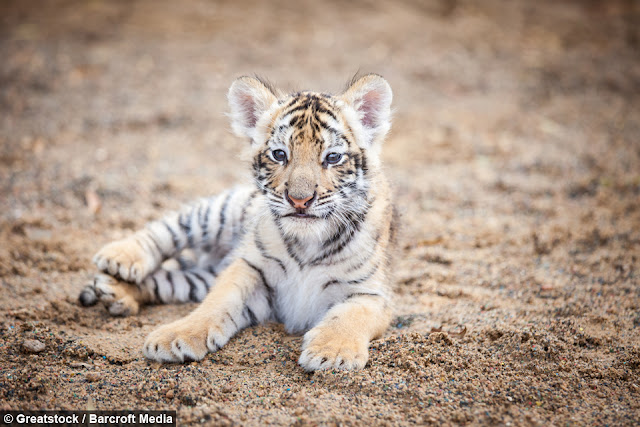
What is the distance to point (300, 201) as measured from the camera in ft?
9.45

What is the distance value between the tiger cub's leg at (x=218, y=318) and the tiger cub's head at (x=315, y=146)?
45cm

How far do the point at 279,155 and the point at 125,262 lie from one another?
1.30 metres

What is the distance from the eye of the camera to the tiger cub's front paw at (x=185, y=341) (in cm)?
284

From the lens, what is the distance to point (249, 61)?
8516mm

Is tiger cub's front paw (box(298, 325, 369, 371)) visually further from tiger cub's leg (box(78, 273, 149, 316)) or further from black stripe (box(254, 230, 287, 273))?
tiger cub's leg (box(78, 273, 149, 316))

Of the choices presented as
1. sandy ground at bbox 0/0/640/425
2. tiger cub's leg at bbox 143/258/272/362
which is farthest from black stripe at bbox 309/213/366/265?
sandy ground at bbox 0/0/640/425

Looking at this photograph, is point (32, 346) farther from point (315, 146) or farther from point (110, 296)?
point (315, 146)

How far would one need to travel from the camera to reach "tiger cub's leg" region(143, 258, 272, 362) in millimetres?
2850

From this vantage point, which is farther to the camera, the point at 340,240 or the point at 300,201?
the point at 340,240

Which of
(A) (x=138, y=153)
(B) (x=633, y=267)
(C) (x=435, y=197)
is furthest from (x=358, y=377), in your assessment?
(A) (x=138, y=153)

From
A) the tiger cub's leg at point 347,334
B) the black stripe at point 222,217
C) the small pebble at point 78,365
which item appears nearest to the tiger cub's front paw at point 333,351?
the tiger cub's leg at point 347,334

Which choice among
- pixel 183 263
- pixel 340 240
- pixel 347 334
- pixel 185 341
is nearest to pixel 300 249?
pixel 340 240

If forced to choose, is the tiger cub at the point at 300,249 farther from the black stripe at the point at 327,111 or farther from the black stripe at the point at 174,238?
the black stripe at the point at 174,238

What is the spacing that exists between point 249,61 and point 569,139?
4784mm
